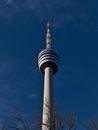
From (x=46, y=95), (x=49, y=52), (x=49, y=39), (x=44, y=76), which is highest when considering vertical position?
(x=49, y=39)

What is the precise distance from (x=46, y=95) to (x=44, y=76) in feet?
24.4

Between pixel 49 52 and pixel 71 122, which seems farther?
pixel 49 52

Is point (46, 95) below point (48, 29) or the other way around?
below

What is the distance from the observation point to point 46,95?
62719mm

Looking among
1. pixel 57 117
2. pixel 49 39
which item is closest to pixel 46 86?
pixel 49 39

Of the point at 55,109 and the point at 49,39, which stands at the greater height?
the point at 49,39

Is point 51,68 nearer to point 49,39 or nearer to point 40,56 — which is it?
point 40,56

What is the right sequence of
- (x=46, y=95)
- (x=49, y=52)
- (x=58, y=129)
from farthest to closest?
(x=49, y=52) < (x=46, y=95) < (x=58, y=129)

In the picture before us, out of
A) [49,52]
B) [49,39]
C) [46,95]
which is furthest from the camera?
[49,39]

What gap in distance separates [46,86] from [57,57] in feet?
28.0

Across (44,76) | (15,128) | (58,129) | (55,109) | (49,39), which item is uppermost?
(49,39)

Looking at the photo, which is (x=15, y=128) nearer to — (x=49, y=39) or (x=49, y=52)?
(x=49, y=52)

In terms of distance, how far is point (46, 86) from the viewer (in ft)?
213

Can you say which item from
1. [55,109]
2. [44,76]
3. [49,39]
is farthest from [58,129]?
[49,39]
